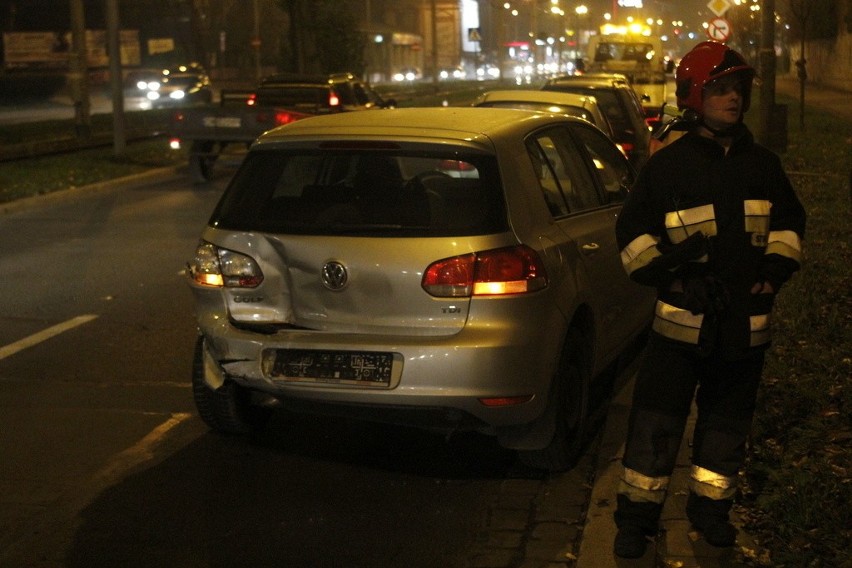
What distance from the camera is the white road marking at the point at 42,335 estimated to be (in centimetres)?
884

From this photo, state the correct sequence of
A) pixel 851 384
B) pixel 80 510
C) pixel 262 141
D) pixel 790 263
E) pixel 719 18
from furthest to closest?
pixel 719 18 → pixel 851 384 → pixel 262 141 → pixel 80 510 → pixel 790 263

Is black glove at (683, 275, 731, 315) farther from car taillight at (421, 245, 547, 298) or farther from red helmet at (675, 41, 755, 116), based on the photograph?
car taillight at (421, 245, 547, 298)

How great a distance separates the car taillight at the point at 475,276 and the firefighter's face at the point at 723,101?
1200 mm

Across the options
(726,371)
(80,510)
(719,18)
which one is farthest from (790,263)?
(719,18)

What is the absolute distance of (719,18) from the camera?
25.0m

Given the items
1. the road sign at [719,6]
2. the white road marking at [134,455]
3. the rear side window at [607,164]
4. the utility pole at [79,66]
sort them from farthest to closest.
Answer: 1. the utility pole at [79,66]
2. the road sign at [719,6]
3. the rear side window at [607,164]
4. the white road marking at [134,455]

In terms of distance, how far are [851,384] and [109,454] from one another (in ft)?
12.8

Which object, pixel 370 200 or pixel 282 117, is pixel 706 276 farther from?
pixel 282 117

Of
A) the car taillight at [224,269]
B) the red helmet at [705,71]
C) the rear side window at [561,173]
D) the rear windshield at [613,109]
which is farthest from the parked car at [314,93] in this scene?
the red helmet at [705,71]

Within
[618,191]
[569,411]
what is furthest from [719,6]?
[569,411]

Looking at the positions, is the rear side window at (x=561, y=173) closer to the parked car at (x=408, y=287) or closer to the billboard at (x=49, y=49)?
the parked car at (x=408, y=287)

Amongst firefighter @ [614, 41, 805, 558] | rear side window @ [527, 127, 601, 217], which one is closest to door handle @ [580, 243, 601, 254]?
rear side window @ [527, 127, 601, 217]

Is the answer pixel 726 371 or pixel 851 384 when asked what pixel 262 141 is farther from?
pixel 851 384

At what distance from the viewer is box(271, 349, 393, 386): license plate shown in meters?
5.45
